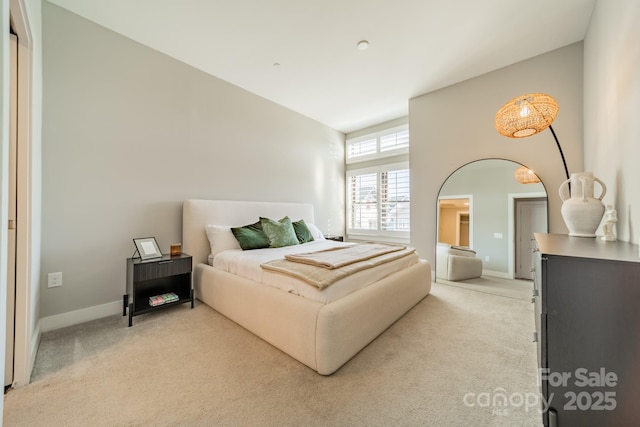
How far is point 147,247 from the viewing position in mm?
2477

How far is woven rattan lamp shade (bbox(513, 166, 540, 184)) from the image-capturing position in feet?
9.63

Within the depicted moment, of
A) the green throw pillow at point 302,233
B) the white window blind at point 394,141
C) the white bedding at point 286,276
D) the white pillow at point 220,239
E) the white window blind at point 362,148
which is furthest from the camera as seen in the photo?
the white window blind at point 362,148

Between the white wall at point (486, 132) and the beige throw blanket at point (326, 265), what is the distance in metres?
1.76

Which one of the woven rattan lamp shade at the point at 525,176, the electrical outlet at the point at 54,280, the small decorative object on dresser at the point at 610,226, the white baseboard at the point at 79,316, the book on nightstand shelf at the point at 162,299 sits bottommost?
the white baseboard at the point at 79,316

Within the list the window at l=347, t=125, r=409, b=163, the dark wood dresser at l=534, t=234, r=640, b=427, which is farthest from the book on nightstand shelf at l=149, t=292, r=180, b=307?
the window at l=347, t=125, r=409, b=163

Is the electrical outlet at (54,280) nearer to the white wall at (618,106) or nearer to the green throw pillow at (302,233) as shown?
the green throw pillow at (302,233)

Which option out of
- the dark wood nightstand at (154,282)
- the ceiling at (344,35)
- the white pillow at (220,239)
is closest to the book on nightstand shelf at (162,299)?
the dark wood nightstand at (154,282)

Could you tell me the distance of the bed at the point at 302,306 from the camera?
1583mm

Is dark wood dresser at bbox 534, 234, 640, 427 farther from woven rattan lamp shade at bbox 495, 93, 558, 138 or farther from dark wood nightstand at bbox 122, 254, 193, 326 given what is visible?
dark wood nightstand at bbox 122, 254, 193, 326

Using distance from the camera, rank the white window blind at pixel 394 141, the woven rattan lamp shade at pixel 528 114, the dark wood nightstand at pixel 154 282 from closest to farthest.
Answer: the woven rattan lamp shade at pixel 528 114 → the dark wood nightstand at pixel 154 282 → the white window blind at pixel 394 141

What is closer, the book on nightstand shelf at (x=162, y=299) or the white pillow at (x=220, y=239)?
the book on nightstand shelf at (x=162, y=299)

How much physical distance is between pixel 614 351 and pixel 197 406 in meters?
1.84

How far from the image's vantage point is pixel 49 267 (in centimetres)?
214

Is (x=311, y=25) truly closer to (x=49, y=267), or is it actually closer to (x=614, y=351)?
(x=614, y=351)
